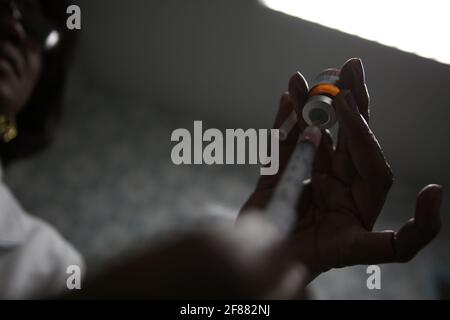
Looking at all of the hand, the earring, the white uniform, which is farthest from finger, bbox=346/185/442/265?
the earring

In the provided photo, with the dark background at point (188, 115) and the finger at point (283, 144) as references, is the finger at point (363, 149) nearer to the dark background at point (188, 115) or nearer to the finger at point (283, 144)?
the finger at point (283, 144)

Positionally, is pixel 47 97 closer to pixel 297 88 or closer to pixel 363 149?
pixel 297 88

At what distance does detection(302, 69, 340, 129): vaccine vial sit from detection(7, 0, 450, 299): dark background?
0.47 meters

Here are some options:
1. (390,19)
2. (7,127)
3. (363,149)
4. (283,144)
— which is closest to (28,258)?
(7,127)

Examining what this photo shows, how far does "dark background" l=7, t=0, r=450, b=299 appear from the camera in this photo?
1.10 m

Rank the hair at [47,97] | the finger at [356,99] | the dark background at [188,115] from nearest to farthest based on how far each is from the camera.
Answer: the finger at [356,99] < the hair at [47,97] < the dark background at [188,115]

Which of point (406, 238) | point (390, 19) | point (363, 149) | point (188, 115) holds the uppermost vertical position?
point (188, 115)

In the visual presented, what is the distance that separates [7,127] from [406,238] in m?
0.79

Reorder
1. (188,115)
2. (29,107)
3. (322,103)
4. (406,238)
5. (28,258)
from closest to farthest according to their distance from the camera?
(406,238)
(322,103)
(28,258)
(29,107)
(188,115)

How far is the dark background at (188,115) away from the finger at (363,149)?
540 millimetres

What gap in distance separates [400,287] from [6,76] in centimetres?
143

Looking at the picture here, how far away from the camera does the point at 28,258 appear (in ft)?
2.48

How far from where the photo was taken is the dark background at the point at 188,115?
3.62ft

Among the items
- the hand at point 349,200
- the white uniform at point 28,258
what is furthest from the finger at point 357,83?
the white uniform at point 28,258
